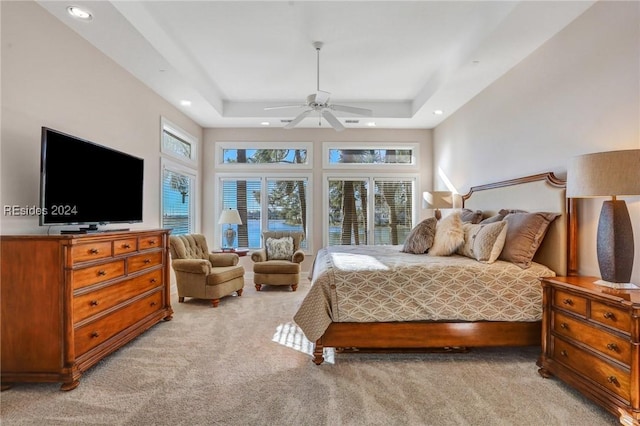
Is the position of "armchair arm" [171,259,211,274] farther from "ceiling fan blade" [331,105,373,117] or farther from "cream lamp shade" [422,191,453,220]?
"cream lamp shade" [422,191,453,220]

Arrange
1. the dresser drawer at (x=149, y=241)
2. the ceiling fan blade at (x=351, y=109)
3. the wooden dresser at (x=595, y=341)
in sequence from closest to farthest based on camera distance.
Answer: the wooden dresser at (x=595, y=341) < the dresser drawer at (x=149, y=241) < the ceiling fan blade at (x=351, y=109)

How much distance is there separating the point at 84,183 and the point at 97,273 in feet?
2.60

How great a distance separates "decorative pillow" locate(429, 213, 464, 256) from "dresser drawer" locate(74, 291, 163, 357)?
3010 millimetres

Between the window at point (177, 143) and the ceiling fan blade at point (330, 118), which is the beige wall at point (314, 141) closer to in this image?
the window at point (177, 143)

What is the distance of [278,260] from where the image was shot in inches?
212

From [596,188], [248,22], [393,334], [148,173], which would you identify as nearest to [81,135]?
[148,173]

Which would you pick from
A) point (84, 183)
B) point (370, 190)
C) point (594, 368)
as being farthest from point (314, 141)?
point (594, 368)

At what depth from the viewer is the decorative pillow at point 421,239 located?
353cm

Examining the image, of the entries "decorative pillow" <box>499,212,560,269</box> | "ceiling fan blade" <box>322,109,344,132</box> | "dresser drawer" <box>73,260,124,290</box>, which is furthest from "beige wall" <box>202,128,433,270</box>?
"dresser drawer" <box>73,260,124,290</box>

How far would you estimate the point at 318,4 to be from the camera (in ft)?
9.66

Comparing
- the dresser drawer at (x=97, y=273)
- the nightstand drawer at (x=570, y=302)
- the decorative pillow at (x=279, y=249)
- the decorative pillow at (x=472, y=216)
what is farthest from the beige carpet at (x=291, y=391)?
the decorative pillow at (x=279, y=249)

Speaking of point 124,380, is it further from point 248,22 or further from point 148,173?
point 248,22

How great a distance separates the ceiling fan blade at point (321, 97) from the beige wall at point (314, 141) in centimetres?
255

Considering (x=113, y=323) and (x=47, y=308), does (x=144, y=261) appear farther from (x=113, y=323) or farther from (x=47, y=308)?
(x=47, y=308)
